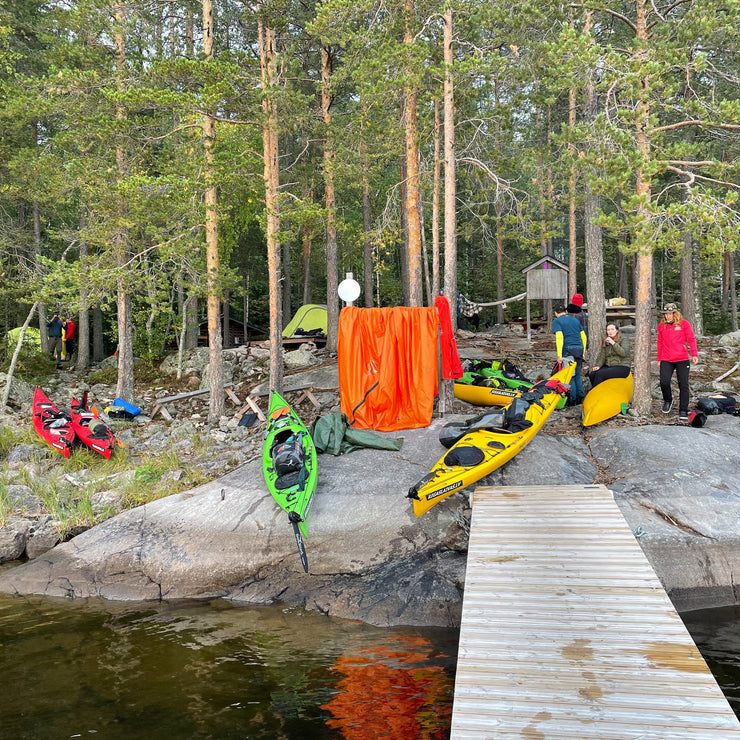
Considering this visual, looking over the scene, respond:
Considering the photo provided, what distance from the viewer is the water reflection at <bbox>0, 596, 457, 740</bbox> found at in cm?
493

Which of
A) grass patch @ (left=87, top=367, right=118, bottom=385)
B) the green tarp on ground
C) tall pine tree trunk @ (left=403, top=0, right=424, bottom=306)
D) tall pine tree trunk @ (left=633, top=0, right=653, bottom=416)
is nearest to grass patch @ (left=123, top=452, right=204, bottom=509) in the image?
the green tarp on ground

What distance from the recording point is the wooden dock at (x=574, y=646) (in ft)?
12.1

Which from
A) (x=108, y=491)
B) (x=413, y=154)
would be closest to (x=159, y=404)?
(x=108, y=491)

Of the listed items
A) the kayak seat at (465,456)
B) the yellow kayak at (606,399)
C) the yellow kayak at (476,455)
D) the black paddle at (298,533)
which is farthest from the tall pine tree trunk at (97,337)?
the yellow kayak at (606,399)

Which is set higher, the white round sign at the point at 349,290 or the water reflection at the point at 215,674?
the white round sign at the point at 349,290

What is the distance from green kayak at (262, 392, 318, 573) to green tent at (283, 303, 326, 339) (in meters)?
10.8

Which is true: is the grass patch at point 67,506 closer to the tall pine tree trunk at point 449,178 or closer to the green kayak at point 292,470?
the green kayak at point 292,470

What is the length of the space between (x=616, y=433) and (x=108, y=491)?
7692 mm

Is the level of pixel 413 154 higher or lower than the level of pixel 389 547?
higher

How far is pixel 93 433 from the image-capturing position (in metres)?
11.1

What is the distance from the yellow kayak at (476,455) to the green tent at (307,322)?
11687 mm

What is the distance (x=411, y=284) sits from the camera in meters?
11.7

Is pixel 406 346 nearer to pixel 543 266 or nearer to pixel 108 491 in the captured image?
pixel 108 491

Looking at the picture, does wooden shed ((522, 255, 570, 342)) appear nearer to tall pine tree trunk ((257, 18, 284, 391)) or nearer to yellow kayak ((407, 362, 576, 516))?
tall pine tree trunk ((257, 18, 284, 391))
